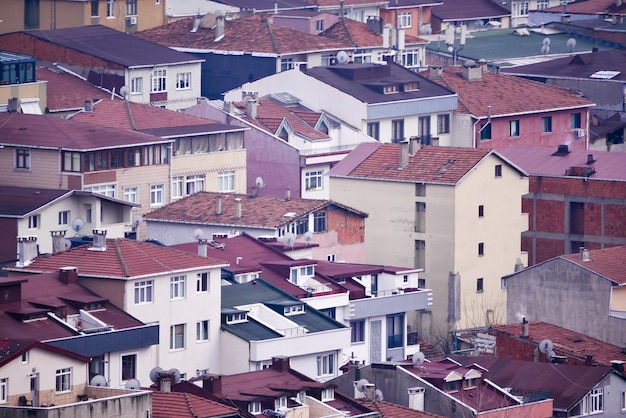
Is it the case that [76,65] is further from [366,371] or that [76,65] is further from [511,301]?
[366,371]

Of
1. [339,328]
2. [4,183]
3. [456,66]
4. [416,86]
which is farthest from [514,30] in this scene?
[339,328]

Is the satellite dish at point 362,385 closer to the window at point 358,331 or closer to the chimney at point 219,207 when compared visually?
the window at point 358,331

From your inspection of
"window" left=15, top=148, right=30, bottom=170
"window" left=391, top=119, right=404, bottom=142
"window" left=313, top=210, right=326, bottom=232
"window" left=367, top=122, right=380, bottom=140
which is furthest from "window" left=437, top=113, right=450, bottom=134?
"window" left=15, top=148, right=30, bottom=170

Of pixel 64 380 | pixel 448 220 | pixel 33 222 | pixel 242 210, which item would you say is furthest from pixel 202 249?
pixel 448 220

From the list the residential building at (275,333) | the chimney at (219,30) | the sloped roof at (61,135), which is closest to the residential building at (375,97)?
the chimney at (219,30)

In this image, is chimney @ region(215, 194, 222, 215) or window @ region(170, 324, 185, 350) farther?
chimney @ region(215, 194, 222, 215)

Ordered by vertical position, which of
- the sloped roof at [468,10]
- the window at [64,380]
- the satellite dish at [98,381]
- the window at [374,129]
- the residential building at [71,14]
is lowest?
the satellite dish at [98,381]

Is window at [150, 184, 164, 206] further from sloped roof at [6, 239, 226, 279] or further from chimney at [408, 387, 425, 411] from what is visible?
chimney at [408, 387, 425, 411]
